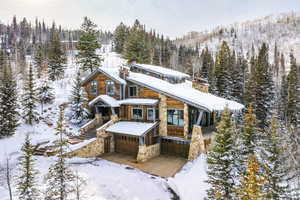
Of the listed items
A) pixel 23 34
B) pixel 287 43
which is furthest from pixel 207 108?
pixel 287 43

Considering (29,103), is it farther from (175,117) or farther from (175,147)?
(175,147)

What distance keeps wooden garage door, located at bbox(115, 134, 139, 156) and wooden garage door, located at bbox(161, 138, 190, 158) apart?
8.91 ft

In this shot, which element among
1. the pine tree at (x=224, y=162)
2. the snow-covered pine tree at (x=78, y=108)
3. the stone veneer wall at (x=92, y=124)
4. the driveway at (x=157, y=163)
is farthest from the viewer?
the snow-covered pine tree at (x=78, y=108)

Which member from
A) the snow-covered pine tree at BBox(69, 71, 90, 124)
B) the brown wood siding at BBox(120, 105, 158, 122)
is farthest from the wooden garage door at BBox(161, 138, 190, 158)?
the snow-covered pine tree at BBox(69, 71, 90, 124)

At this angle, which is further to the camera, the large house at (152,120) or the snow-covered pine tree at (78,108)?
the snow-covered pine tree at (78,108)

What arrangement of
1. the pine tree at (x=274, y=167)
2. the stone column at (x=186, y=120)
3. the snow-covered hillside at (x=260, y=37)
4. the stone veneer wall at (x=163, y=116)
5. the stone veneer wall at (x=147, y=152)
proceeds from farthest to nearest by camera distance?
the snow-covered hillside at (x=260, y=37) → the stone veneer wall at (x=163, y=116) → the stone column at (x=186, y=120) → the stone veneer wall at (x=147, y=152) → the pine tree at (x=274, y=167)

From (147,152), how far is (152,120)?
10.1 ft

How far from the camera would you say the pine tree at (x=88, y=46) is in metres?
33.1

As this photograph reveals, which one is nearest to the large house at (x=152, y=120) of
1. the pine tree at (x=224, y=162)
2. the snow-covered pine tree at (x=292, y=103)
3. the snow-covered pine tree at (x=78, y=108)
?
the snow-covered pine tree at (x=78, y=108)

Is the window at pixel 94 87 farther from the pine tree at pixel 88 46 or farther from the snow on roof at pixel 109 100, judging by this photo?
the pine tree at pixel 88 46

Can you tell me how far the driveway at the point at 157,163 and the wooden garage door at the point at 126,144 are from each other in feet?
1.68

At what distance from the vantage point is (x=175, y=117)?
18.0m

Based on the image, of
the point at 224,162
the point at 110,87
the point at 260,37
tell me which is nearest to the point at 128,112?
the point at 110,87

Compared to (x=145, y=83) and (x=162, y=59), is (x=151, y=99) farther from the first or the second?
(x=162, y=59)
